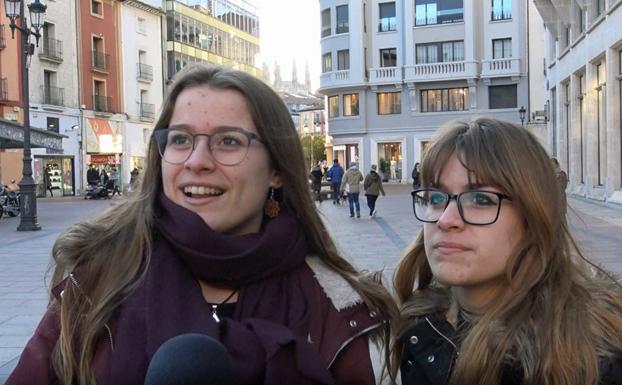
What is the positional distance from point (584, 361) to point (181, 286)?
1045 mm

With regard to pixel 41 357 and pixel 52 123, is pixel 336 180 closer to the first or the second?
pixel 52 123

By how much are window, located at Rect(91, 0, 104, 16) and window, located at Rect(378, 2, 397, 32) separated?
1812 centimetres

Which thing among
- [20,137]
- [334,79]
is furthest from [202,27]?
[20,137]

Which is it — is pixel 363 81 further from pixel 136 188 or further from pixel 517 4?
pixel 136 188

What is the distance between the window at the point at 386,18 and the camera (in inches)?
1777

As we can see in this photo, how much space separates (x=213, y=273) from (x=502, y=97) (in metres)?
44.4

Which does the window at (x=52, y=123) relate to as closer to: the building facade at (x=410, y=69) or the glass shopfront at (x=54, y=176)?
the glass shopfront at (x=54, y=176)

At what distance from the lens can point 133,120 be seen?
141 ft

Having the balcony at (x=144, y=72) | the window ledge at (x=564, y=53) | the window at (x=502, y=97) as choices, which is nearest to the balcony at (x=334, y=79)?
the window at (x=502, y=97)

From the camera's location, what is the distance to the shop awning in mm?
19253

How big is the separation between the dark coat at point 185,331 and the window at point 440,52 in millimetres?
43643

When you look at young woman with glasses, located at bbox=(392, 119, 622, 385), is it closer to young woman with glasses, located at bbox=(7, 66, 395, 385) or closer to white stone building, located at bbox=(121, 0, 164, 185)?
young woman with glasses, located at bbox=(7, 66, 395, 385)

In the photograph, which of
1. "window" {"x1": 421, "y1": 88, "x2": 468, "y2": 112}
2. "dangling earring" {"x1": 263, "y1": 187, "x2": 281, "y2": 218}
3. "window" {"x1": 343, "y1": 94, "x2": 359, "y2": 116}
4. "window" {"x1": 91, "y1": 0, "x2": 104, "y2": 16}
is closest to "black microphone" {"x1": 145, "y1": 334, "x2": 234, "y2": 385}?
"dangling earring" {"x1": 263, "y1": 187, "x2": 281, "y2": 218}

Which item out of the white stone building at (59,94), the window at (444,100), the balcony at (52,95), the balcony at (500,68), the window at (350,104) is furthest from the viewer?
the window at (350,104)
